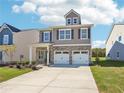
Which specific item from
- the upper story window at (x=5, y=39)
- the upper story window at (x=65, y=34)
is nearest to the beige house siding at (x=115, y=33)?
the upper story window at (x=65, y=34)

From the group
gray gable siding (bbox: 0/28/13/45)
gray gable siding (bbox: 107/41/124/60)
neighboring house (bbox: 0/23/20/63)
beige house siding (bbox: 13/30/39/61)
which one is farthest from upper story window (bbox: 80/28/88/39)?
Result: gray gable siding (bbox: 107/41/124/60)

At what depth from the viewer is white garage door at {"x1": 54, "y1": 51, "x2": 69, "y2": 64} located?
33.6m

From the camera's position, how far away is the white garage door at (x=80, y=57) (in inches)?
1281

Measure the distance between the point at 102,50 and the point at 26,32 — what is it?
103ft

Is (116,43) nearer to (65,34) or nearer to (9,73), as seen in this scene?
(65,34)

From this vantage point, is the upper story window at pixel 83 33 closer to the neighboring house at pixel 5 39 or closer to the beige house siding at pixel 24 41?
the beige house siding at pixel 24 41

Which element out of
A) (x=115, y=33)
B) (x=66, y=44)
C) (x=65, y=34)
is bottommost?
(x=66, y=44)

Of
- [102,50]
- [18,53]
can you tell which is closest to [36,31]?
[18,53]

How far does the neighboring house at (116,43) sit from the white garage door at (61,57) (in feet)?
54.1

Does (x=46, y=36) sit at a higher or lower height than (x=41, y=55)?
higher

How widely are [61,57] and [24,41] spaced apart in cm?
930

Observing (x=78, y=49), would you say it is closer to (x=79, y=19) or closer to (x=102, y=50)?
(x=79, y=19)

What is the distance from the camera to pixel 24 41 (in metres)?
40.1

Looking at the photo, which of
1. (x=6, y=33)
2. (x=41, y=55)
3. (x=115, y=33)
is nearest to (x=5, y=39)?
(x=6, y=33)
